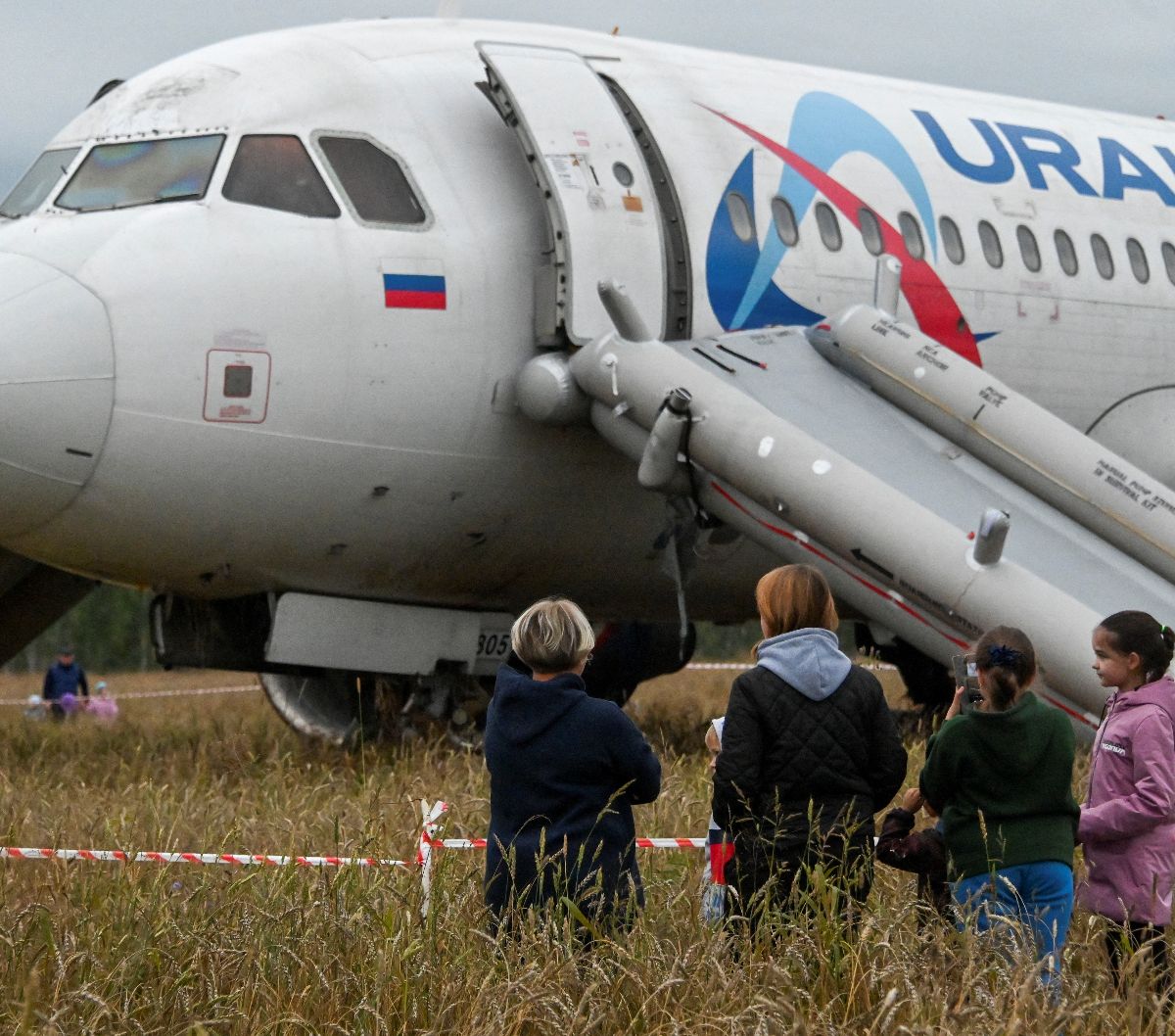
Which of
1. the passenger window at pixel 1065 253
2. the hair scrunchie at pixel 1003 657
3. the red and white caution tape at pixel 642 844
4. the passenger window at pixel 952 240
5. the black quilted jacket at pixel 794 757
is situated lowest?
the red and white caution tape at pixel 642 844

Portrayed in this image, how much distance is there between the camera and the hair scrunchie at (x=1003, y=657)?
213 inches

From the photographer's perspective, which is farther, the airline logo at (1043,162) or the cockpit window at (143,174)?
the airline logo at (1043,162)

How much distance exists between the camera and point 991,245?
12.7m

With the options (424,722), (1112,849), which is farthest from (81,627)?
(1112,849)

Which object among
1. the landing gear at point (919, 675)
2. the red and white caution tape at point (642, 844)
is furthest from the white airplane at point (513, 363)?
the landing gear at point (919, 675)

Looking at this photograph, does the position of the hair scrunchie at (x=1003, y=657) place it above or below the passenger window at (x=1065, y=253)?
above

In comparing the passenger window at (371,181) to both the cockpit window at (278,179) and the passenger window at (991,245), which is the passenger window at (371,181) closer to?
the cockpit window at (278,179)

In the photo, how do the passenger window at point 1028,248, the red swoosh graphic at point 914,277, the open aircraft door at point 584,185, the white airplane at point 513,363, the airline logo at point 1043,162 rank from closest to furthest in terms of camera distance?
the white airplane at point 513,363
the open aircraft door at point 584,185
the red swoosh graphic at point 914,277
the passenger window at point 1028,248
the airline logo at point 1043,162

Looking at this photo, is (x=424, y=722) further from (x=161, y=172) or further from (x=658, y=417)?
(x=161, y=172)

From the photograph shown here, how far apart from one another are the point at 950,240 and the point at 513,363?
331 centimetres

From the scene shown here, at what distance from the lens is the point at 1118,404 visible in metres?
13.2

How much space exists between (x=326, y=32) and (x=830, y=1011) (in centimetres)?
803

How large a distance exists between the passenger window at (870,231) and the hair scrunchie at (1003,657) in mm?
7029

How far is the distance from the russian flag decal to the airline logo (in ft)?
13.1
